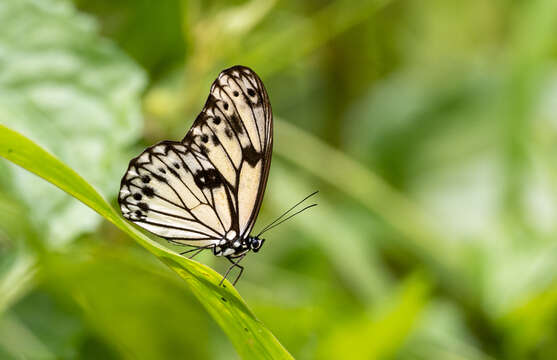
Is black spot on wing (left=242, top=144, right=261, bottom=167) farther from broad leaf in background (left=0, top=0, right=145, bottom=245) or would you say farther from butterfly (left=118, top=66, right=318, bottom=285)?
broad leaf in background (left=0, top=0, right=145, bottom=245)

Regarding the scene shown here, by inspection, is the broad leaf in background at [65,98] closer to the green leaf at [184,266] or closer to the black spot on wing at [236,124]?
Result: the black spot on wing at [236,124]

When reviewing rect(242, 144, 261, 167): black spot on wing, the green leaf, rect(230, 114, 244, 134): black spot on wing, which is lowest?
the green leaf

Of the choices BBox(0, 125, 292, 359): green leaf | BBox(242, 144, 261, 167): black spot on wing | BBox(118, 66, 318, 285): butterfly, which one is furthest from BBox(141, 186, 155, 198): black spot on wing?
BBox(0, 125, 292, 359): green leaf

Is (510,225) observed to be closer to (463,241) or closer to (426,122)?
(463,241)

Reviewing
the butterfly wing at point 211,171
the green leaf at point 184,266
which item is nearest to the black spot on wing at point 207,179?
the butterfly wing at point 211,171

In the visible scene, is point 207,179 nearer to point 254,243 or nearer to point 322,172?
point 254,243

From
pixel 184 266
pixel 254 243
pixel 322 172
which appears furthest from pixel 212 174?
pixel 322 172
